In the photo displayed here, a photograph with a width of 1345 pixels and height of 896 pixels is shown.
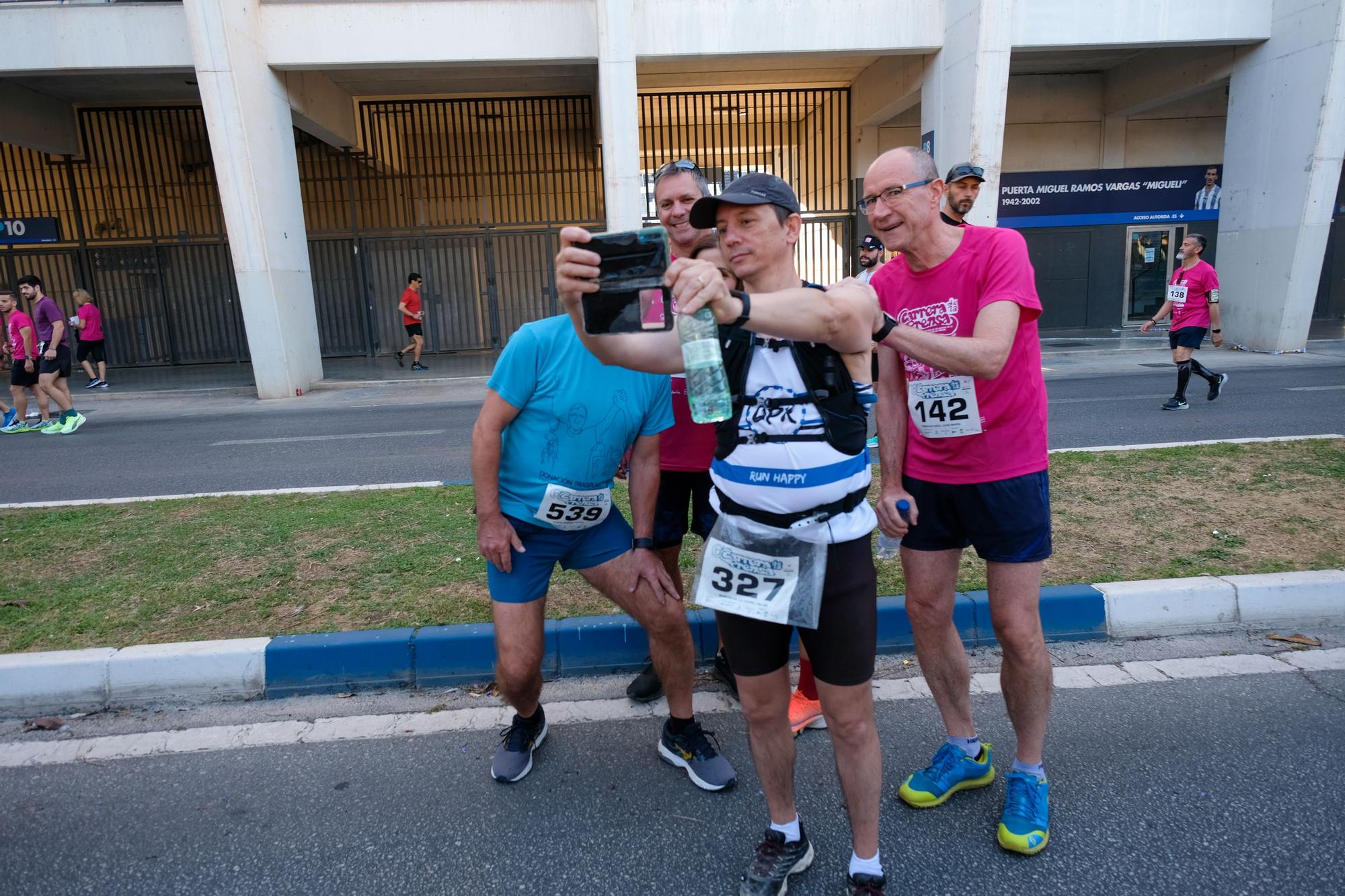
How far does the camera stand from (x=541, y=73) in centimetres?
1730

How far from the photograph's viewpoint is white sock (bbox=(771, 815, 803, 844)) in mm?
2508

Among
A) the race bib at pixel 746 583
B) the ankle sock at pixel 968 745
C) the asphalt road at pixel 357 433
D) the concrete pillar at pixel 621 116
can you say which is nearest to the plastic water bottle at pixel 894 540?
the race bib at pixel 746 583

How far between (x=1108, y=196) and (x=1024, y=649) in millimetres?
20469

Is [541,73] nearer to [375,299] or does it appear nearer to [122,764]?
[375,299]

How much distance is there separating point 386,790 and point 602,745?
2.60 ft

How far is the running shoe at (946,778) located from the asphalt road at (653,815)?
47 millimetres

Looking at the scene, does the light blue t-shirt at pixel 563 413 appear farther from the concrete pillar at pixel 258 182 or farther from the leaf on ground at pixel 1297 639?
the concrete pillar at pixel 258 182

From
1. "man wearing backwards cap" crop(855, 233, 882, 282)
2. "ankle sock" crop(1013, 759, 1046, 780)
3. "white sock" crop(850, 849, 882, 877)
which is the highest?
"man wearing backwards cap" crop(855, 233, 882, 282)

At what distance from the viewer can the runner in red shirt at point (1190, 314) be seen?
31.6 feet

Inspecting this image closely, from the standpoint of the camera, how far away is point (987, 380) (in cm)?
267

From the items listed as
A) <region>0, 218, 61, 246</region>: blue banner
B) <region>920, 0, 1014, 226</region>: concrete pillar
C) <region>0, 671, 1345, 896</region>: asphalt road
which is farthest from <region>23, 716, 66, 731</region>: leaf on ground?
<region>0, 218, 61, 246</region>: blue banner

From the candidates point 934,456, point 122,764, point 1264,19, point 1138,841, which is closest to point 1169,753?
point 1138,841

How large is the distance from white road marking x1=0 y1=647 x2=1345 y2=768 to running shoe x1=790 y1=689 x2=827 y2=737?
0.29 meters

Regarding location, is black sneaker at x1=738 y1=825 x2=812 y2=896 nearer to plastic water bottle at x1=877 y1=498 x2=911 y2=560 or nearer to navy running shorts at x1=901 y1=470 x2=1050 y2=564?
plastic water bottle at x1=877 y1=498 x2=911 y2=560
